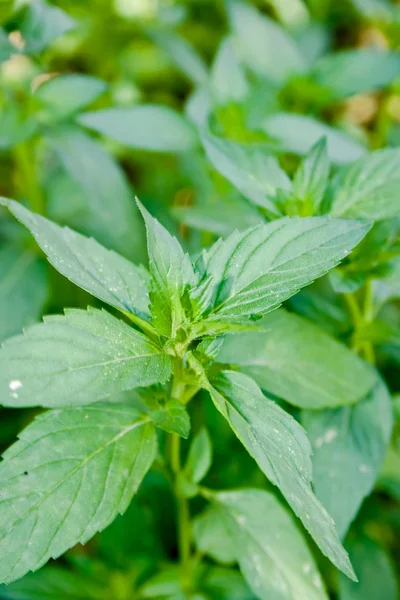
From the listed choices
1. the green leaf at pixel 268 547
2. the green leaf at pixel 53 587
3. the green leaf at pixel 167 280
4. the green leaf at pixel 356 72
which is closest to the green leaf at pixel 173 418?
the green leaf at pixel 167 280

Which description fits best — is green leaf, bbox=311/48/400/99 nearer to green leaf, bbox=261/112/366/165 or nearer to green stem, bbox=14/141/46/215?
green leaf, bbox=261/112/366/165

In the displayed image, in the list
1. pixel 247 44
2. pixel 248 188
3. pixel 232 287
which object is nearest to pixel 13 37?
pixel 247 44

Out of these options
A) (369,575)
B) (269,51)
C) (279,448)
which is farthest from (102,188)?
(369,575)

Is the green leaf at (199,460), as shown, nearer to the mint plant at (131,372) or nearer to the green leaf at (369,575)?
the mint plant at (131,372)

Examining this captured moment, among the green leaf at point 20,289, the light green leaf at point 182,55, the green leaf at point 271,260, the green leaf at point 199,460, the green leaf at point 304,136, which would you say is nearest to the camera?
the green leaf at point 271,260

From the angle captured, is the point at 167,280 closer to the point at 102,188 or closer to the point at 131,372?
the point at 131,372

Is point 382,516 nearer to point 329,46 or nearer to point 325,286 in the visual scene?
point 325,286
